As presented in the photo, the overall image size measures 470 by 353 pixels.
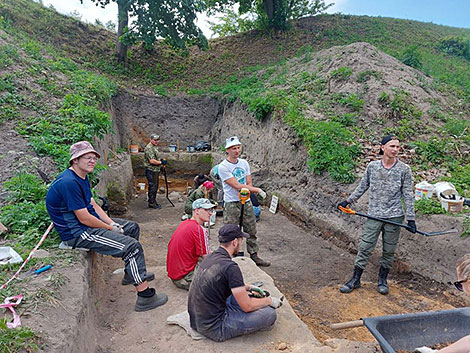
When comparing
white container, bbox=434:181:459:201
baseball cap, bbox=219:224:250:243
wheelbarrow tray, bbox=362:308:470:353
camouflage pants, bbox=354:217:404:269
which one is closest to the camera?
wheelbarrow tray, bbox=362:308:470:353

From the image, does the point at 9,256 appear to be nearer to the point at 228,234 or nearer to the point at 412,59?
the point at 228,234

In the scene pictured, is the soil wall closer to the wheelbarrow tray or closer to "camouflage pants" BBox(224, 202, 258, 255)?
the wheelbarrow tray

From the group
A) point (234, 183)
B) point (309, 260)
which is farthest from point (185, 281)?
point (309, 260)

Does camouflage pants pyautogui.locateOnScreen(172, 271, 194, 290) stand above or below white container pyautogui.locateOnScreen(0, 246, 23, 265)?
below

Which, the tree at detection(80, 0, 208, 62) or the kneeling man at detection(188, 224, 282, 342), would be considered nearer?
the kneeling man at detection(188, 224, 282, 342)

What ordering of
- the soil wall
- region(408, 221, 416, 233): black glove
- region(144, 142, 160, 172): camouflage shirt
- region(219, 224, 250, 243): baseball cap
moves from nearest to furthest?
region(219, 224, 250, 243): baseball cap
region(408, 221, 416, 233): black glove
the soil wall
region(144, 142, 160, 172): camouflage shirt

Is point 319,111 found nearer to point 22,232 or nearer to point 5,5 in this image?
point 22,232

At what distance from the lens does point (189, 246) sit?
12.5 ft

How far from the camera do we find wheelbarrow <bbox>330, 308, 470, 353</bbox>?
8.55 feet

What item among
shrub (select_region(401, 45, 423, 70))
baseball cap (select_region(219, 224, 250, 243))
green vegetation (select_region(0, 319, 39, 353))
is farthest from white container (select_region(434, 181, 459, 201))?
shrub (select_region(401, 45, 423, 70))

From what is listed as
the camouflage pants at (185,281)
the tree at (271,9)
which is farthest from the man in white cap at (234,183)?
the tree at (271,9)

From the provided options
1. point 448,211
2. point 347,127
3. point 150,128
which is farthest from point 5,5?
point 448,211

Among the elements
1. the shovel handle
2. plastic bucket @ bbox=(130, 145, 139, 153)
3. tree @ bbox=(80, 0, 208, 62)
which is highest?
tree @ bbox=(80, 0, 208, 62)

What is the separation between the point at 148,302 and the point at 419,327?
2.59 m
